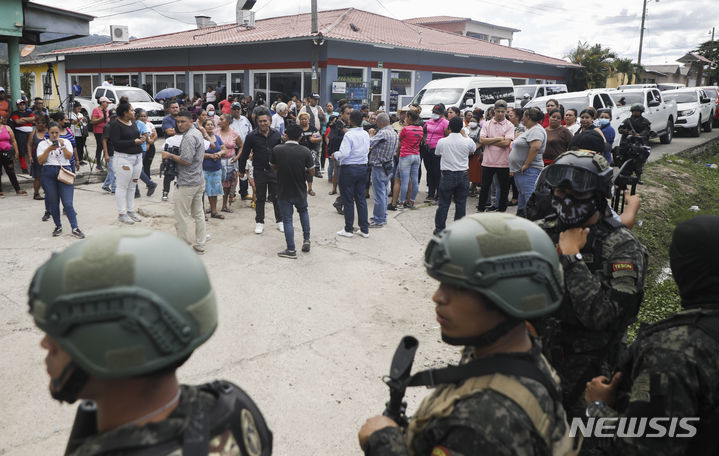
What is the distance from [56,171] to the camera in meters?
7.23

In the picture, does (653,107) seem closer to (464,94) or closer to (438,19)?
(464,94)

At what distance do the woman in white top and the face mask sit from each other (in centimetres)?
667

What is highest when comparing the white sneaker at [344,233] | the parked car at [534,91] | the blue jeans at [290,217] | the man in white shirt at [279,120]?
the parked car at [534,91]

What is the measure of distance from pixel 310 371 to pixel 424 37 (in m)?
25.8

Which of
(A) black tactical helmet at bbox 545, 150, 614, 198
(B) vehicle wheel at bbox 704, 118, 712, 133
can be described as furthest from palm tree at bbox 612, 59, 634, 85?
(A) black tactical helmet at bbox 545, 150, 614, 198

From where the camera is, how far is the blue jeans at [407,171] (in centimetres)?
897

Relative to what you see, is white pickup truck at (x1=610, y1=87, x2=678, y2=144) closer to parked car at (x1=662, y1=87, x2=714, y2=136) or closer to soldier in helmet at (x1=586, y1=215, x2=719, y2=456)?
parked car at (x1=662, y1=87, x2=714, y2=136)

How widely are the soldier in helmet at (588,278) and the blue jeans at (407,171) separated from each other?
6.31 metres

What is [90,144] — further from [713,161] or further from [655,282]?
[713,161]

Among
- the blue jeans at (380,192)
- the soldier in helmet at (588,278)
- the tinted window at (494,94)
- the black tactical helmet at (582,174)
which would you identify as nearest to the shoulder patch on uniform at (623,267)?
the soldier in helmet at (588,278)

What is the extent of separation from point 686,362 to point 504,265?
2.48 feet

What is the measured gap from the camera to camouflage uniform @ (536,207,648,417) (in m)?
2.32

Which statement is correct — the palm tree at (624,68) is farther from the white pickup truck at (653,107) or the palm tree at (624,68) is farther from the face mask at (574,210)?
the face mask at (574,210)

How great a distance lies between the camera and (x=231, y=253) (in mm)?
6984
